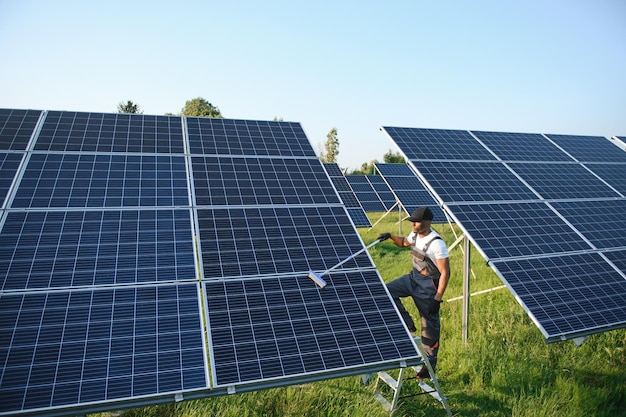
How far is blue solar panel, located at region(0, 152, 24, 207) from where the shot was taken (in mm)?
6076

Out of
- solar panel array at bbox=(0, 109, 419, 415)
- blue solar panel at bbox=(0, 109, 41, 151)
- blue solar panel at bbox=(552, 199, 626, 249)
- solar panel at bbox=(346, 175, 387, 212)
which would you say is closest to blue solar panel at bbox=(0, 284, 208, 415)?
solar panel array at bbox=(0, 109, 419, 415)

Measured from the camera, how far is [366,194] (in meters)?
25.8

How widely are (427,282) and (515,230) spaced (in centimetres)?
269

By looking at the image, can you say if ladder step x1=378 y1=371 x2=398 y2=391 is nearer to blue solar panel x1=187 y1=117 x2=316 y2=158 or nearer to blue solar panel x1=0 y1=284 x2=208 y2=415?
blue solar panel x1=0 y1=284 x2=208 y2=415

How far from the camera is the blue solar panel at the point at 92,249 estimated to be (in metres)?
5.21

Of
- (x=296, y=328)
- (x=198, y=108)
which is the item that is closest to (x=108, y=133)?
(x=296, y=328)

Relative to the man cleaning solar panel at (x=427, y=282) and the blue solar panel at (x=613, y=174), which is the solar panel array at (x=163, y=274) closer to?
the man cleaning solar panel at (x=427, y=282)

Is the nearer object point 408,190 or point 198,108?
point 408,190

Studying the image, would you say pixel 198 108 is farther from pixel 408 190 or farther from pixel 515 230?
pixel 515 230

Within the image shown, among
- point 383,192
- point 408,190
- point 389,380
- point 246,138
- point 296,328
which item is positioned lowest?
point 389,380

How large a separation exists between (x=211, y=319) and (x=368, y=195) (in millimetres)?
21090

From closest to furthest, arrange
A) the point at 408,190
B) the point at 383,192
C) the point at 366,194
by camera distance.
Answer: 1. the point at 408,190
2. the point at 366,194
3. the point at 383,192

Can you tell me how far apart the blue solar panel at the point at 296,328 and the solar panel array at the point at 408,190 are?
465 inches

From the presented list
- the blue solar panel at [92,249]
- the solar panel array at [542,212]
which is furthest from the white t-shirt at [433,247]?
the blue solar panel at [92,249]
